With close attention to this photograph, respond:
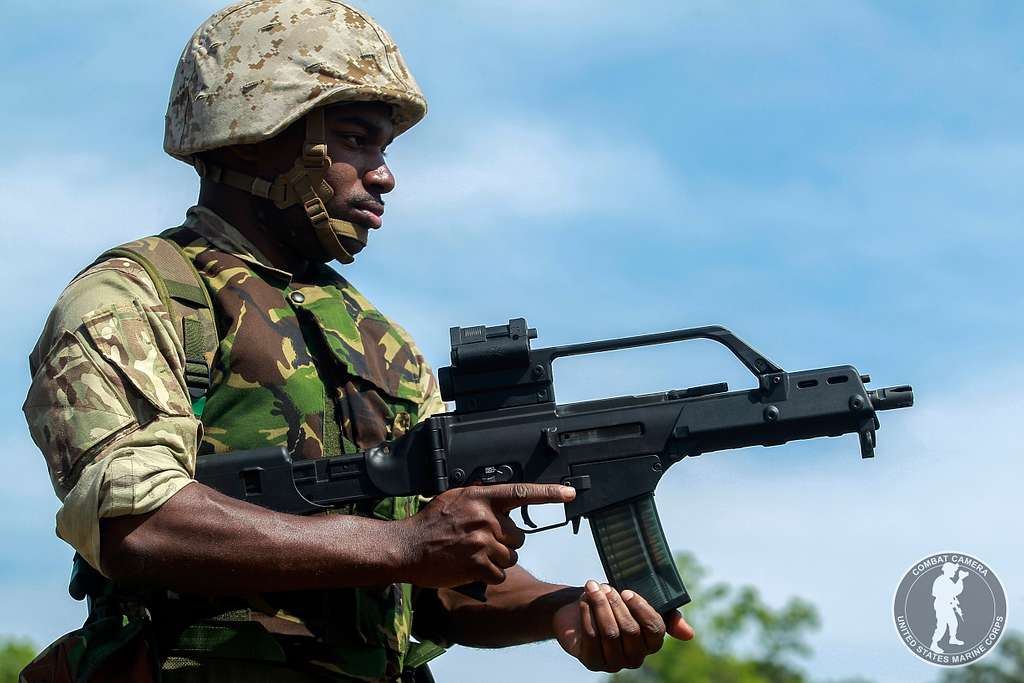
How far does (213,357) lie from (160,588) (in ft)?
2.51

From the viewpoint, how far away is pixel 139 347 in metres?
4.87

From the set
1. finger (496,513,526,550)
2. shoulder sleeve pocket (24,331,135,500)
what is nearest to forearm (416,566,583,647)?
finger (496,513,526,550)

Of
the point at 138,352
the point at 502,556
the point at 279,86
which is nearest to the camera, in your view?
the point at 138,352

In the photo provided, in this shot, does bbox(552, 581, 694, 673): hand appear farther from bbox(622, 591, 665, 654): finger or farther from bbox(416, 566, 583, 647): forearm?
bbox(416, 566, 583, 647): forearm

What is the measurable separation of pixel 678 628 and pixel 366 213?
6.13 feet

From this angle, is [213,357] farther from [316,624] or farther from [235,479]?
[316,624]

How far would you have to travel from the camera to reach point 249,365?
520cm

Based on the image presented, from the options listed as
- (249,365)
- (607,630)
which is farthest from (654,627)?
(249,365)

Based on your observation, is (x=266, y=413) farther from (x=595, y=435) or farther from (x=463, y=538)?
(x=595, y=435)

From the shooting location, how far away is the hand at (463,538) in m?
4.88

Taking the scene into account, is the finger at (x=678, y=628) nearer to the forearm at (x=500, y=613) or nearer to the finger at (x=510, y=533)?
the forearm at (x=500, y=613)

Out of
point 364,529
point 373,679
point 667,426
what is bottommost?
point 373,679

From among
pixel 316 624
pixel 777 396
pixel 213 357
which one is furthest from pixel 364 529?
pixel 777 396

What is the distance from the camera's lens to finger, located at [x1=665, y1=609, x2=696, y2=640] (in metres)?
5.25
